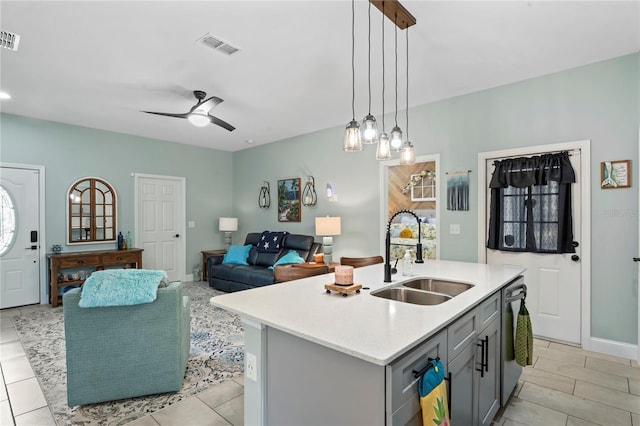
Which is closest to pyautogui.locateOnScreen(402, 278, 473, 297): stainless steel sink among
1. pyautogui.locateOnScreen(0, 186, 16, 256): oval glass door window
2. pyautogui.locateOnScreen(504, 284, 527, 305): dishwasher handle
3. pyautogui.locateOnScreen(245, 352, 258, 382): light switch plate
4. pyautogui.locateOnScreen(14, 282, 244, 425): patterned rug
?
pyautogui.locateOnScreen(504, 284, 527, 305): dishwasher handle

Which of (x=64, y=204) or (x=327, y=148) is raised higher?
(x=327, y=148)

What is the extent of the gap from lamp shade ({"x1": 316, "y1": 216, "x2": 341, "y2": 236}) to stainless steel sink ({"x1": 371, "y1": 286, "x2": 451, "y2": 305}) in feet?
9.67

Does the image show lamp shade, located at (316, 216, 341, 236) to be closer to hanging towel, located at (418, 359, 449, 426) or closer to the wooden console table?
the wooden console table

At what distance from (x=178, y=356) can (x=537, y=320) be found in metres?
3.56

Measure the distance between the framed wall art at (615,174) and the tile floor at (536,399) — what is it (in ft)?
5.25

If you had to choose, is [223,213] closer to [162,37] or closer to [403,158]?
[162,37]

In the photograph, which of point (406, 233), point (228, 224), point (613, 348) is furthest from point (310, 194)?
point (613, 348)

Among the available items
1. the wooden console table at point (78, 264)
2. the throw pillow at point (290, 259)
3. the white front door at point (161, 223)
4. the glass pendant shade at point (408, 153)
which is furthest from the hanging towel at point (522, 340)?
the white front door at point (161, 223)

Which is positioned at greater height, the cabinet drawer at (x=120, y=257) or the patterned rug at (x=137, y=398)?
the cabinet drawer at (x=120, y=257)

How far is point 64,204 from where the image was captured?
5148 mm

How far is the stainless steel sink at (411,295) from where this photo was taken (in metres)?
2.00

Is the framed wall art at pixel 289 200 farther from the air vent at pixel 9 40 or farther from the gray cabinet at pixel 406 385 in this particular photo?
the gray cabinet at pixel 406 385

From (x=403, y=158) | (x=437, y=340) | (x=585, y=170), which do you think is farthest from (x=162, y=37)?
Answer: (x=585, y=170)

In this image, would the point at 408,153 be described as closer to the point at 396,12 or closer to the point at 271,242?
the point at 396,12
